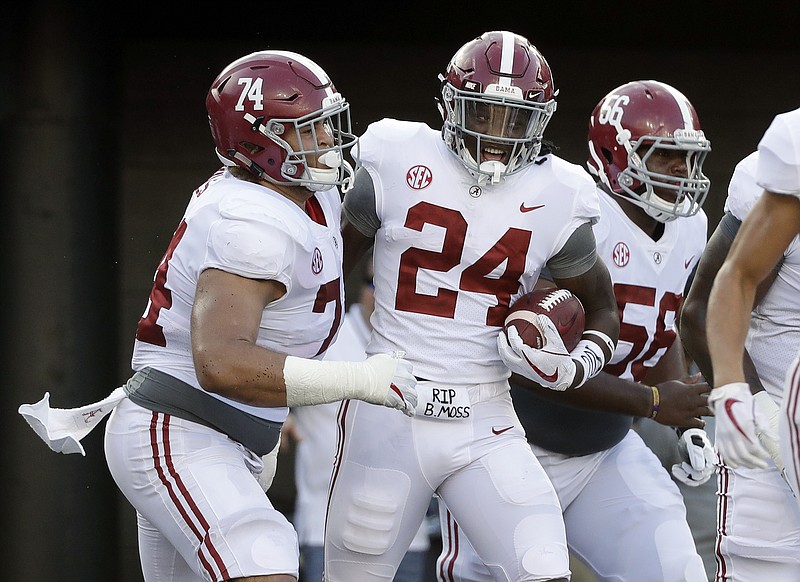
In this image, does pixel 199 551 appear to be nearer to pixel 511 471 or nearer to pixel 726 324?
pixel 511 471

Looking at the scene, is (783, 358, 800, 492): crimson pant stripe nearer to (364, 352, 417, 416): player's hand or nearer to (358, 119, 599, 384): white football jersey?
(364, 352, 417, 416): player's hand

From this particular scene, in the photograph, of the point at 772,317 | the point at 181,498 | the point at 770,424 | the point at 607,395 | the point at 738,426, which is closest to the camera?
the point at 738,426

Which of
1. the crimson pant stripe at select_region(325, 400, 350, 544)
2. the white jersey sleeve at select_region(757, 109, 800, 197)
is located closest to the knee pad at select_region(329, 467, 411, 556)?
the crimson pant stripe at select_region(325, 400, 350, 544)

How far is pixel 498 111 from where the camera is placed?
3.50m

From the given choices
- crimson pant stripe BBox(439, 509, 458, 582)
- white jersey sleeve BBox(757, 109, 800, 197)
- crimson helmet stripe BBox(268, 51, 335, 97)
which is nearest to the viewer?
white jersey sleeve BBox(757, 109, 800, 197)

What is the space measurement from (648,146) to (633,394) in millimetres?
773

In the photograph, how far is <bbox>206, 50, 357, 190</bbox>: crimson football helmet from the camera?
3271 mm

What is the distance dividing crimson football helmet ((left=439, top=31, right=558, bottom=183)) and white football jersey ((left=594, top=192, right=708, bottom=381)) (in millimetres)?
561

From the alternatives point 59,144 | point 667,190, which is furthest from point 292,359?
point 59,144

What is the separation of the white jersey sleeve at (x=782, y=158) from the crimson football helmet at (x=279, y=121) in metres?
1.07

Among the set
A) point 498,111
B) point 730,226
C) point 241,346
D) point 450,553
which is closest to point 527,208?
point 498,111

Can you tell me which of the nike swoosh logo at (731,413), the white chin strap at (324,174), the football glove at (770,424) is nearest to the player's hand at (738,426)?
the nike swoosh logo at (731,413)

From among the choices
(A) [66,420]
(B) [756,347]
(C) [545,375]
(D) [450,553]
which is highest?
(B) [756,347]

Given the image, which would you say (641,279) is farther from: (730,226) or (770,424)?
(770,424)
